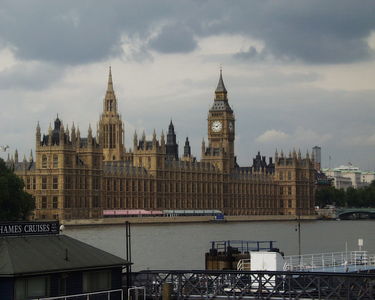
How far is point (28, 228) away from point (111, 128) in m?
151

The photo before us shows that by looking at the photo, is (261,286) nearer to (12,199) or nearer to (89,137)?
(12,199)

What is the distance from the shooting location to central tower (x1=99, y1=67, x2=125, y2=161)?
574ft

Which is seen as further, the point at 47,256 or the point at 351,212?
the point at 351,212

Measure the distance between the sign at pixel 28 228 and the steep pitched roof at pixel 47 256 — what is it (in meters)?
0.13

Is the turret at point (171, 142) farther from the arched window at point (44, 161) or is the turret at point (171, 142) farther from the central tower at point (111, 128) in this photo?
the arched window at point (44, 161)

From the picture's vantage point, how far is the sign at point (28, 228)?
2528cm

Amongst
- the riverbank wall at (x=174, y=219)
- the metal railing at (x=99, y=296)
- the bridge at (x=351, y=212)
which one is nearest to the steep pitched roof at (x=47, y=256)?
the metal railing at (x=99, y=296)

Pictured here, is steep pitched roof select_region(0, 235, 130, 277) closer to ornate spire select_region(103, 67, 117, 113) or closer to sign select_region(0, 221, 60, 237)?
sign select_region(0, 221, 60, 237)

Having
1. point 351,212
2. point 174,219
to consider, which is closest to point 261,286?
point 174,219

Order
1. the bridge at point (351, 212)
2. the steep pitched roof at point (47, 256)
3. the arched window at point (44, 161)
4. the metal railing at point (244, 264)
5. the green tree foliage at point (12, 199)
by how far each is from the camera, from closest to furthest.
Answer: the steep pitched roof at point (47, 256) → the metal railing at point (244, 264) → the green tree foliage at point (12, 199) → the arched window at point (44, 161) → the bridge at point (351, 212)

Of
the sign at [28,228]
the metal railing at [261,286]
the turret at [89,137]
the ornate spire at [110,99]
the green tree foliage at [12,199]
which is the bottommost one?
the metal railing at [261,286]

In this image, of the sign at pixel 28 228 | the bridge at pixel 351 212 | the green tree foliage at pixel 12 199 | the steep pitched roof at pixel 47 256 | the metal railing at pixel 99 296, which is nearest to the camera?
the steep pitched roof at pixel 47 256

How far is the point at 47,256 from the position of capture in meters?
25.2

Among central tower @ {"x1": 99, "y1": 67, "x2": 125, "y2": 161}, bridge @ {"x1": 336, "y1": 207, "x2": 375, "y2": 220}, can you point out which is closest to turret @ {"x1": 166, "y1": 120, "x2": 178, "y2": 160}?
central tower @ {"x1": 99, "y1": 67, "x2": 125, "y2": 161}
